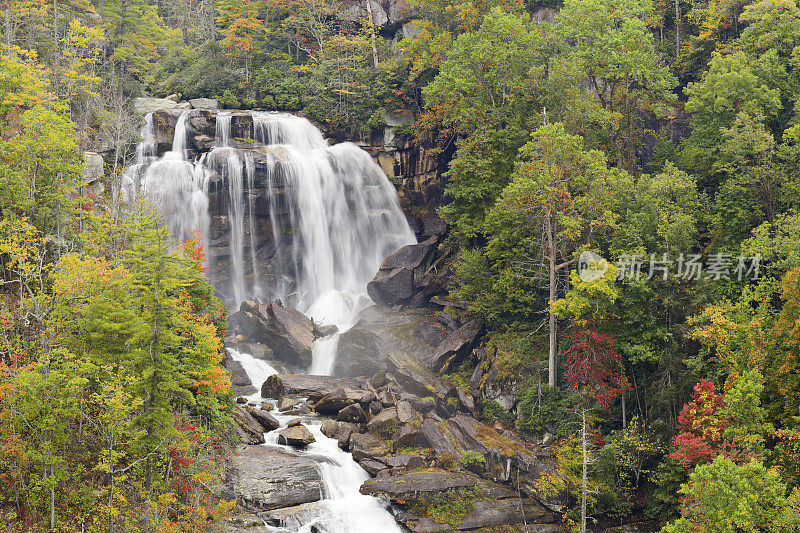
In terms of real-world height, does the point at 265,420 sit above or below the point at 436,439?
above

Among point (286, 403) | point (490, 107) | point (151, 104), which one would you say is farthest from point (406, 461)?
point (151, 104)

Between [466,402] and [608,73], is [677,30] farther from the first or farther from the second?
[466,402]

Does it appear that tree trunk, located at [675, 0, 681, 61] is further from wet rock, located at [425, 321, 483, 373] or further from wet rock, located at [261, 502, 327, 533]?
wet rock, located at [261, 502, 327, 533]

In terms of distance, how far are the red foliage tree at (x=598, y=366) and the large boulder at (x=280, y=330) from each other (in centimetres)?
1692

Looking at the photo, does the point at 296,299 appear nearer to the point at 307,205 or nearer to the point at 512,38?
the point at 307,205

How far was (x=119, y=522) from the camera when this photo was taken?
19.1 meters

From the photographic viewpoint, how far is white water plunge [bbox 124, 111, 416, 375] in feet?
144

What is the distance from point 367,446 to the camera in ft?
90.6

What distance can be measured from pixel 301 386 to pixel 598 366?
15.8m

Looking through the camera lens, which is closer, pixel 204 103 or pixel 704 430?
pixel 704 430

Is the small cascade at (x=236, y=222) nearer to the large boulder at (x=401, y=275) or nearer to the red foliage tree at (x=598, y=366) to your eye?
the large boulder at (x=401, y=275)

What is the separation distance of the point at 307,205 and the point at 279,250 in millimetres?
4084

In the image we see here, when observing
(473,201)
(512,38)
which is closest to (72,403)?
(473,201)

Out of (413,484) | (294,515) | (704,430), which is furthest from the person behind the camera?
(413,484)
